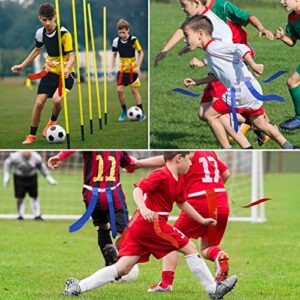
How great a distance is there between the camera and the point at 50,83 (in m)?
7.59

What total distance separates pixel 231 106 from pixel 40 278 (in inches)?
122

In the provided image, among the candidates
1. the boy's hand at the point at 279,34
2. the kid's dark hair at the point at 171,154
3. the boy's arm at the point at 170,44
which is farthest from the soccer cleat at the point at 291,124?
the boy's arm at the point at 170,44

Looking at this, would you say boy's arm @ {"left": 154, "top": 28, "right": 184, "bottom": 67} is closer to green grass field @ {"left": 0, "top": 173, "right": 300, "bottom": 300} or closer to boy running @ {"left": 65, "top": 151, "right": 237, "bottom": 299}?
boy running @ {"left": 65, "top": 151, "right": 237, "bottom": 299}

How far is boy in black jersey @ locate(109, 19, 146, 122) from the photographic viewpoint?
289 inches

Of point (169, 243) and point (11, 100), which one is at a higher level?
point (11, 100)

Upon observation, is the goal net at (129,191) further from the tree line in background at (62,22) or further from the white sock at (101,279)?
the tree line in background at (62,22)

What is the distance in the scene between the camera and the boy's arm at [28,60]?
7531 millimetres

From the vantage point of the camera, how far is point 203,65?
302 inches

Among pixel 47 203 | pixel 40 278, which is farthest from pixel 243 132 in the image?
pixel 47 203

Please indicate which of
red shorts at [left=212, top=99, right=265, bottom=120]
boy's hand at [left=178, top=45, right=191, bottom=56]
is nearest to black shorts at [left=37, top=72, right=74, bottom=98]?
boy's hand at [left=178, top=45, right=191, bottom=56]

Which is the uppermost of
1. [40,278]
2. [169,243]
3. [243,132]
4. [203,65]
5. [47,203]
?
[203,65]

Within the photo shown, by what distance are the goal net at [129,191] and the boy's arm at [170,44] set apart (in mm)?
8803

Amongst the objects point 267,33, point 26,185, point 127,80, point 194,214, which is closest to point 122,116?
point 127,80

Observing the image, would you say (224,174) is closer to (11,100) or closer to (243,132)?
(243,132)
